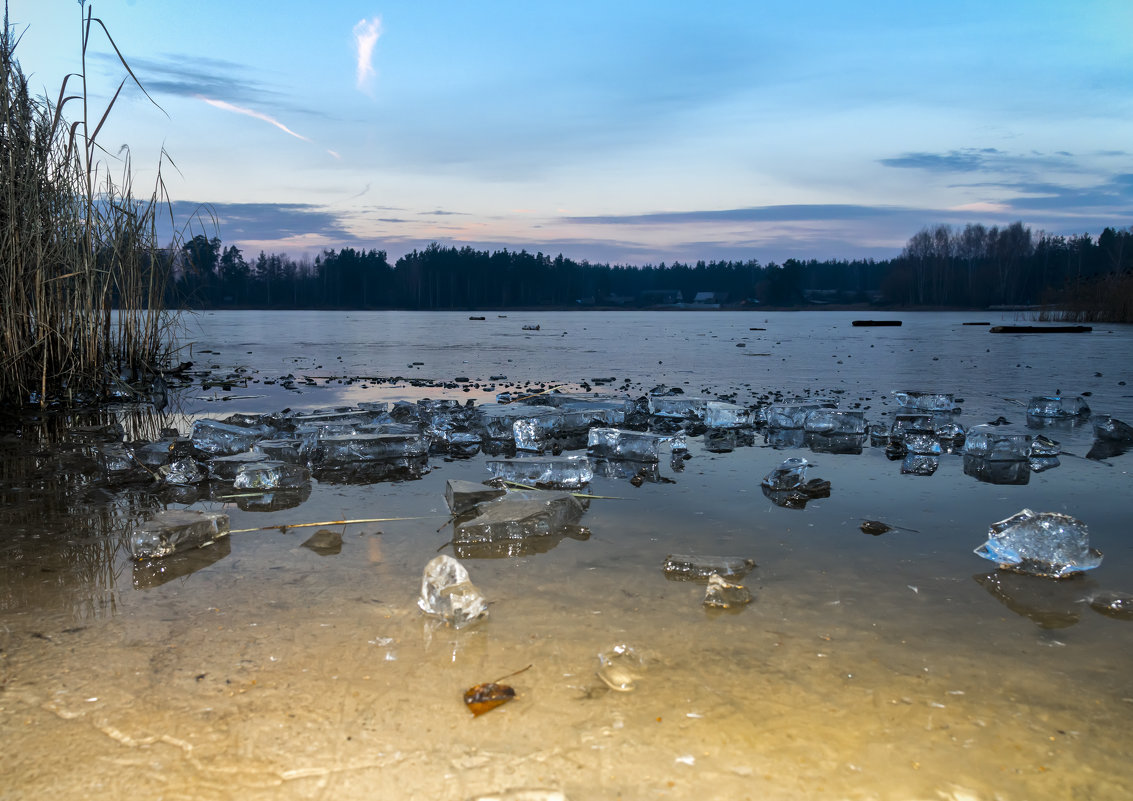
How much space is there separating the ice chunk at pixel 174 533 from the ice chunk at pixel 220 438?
160 centimetres

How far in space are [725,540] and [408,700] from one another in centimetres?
137

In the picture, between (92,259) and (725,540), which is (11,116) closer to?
(92,259)

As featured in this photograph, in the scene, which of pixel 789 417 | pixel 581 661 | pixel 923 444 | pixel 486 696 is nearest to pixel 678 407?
pixel 789 417

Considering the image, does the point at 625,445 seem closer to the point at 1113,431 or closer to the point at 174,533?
the point at 174,533

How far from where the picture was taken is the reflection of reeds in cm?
530

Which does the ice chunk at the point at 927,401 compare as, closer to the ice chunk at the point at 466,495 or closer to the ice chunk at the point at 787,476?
the ice chunk at the point at 787,476

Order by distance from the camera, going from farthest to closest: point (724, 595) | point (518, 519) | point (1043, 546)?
point (518, 519)
point (1043, 546)
point (724, 595)

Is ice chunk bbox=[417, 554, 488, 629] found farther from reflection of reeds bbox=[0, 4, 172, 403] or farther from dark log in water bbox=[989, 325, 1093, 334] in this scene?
dark log in water bbox=[989, 325, 1093, 334]

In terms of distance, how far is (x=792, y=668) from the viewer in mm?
1608

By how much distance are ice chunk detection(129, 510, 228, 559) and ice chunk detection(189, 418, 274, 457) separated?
1.60 meters

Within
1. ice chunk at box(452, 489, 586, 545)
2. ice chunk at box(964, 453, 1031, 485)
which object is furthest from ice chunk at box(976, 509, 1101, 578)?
ice chunk at box(452, 489, 586, 545)

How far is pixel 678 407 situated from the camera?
17.9ft

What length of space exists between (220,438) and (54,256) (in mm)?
2770

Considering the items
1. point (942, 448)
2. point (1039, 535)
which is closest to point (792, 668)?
point (1039, 535)
